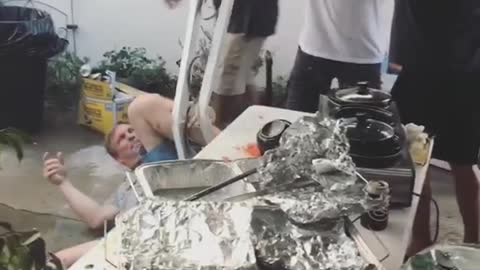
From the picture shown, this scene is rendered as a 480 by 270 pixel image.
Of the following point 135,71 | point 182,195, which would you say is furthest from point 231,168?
point 135,71

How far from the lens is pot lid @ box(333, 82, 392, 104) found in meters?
1.38

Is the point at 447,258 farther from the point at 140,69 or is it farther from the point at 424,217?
the point at 140,69

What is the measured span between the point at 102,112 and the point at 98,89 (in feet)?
0.30

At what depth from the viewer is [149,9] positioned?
2.50 m

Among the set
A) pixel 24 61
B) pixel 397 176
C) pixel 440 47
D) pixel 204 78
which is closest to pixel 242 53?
pixel 204 78

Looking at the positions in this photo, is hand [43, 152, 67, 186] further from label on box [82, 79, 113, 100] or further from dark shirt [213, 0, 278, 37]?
dark shirt [213, 0, 278, 37]

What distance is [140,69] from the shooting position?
8.38ft

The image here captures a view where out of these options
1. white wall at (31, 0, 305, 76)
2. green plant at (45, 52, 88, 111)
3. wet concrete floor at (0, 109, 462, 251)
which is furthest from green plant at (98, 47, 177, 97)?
wet concrete floor at (0, 109, 462, 251)

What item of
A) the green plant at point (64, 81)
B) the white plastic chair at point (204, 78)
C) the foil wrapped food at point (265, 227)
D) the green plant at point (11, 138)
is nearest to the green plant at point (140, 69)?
the green plant at point (64, 81)

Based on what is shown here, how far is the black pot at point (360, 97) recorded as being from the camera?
137 centimetres

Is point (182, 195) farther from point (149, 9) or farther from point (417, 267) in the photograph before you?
point (149, 9)

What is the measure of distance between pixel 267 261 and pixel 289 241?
51 millimetres

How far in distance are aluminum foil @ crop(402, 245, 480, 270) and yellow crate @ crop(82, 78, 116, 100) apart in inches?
71.8

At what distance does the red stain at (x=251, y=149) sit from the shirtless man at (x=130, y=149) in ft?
1.56
